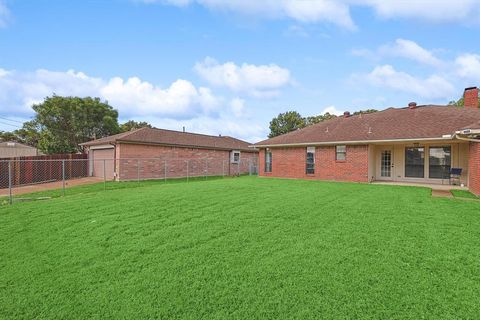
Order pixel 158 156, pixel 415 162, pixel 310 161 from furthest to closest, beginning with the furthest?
pixel 158 156 → pixel 310 161 → pixel 415 162

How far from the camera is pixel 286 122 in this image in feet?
140

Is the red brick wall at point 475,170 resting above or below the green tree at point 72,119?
below

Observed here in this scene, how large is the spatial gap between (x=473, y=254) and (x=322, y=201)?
4.42m

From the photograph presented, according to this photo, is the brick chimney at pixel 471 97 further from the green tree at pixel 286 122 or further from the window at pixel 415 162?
the green tree at pixel 286 122

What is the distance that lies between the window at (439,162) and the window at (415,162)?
0.37 meters

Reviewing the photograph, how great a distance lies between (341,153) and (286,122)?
88.7 ft

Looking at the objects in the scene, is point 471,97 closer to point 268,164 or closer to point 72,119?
point 268,164

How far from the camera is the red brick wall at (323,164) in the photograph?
50.3 ft

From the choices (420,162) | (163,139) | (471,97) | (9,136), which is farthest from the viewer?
(9,136)

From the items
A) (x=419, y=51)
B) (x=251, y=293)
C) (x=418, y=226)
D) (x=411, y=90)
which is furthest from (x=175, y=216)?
(x=411, y=90)

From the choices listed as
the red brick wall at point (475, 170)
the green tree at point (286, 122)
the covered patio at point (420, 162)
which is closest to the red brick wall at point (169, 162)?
the covered patio at point (420, 162)

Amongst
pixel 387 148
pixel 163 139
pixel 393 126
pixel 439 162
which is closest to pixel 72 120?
pixel 163 139

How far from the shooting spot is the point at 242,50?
55.7 ft

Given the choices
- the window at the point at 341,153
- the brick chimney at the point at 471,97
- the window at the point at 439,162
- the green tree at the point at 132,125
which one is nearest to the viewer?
the window at the point at 439,162
